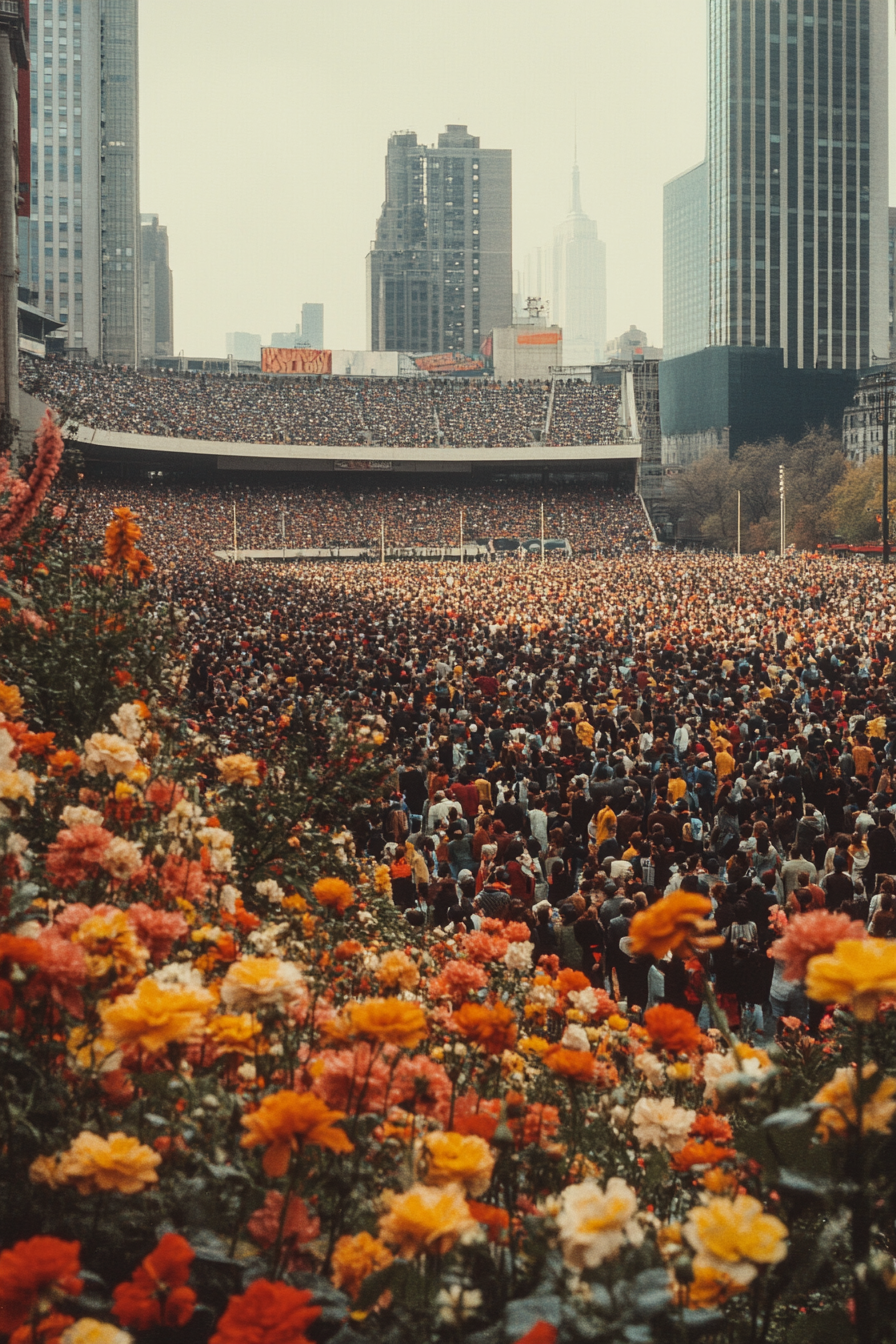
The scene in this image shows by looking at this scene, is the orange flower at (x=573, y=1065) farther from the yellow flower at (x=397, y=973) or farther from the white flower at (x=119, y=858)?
the white flower at (x=119, y=858)

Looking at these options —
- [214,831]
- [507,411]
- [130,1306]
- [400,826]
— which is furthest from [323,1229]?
[507,411]

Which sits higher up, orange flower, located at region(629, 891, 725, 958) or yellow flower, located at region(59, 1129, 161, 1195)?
orange flower, located at region(629, 891, 725, 958)

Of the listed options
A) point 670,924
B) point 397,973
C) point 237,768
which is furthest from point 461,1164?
point 237,768

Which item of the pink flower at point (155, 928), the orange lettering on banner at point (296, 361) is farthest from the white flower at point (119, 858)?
the orange lettering on banner at point (296, 361)

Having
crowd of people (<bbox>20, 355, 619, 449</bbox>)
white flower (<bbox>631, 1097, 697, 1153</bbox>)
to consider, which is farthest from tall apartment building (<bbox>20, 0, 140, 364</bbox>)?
white flower (<bbox>631, 1097, 697, 1153</bbox>)

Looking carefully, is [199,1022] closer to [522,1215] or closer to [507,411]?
[522,1215]

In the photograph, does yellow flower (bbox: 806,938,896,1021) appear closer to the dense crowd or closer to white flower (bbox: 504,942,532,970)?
white flower (bbox: 504,942,532,970)
